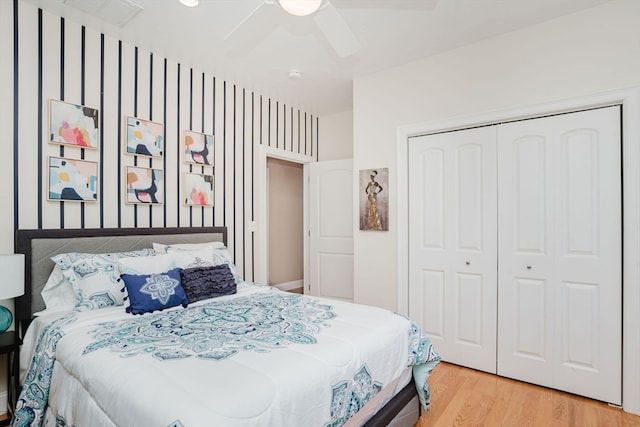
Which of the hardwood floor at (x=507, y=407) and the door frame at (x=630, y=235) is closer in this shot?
the hardwood floor at (x=507, y=407)

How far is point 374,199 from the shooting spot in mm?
3402

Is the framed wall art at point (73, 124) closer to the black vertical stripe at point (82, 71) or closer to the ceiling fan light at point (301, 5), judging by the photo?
the black vertical stripe at point (82, 71)

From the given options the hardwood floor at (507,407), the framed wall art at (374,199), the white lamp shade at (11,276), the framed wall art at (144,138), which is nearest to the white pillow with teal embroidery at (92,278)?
the white lamp shade at (11,276)

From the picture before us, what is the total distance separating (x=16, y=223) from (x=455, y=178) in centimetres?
328

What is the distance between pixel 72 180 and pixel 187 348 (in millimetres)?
1749

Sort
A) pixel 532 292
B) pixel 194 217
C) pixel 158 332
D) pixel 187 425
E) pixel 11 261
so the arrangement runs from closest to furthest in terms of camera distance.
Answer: pixel 187 425 < pixel 158 332 < pixel 11 261 < pixel 532 292 < pixel 194 217

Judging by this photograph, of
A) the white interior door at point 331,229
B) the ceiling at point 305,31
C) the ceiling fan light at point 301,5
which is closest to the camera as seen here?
the ceiling fan light at point 301,5

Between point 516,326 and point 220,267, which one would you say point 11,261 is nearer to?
point 220,267

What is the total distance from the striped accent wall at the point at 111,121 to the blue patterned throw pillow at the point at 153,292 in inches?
31.0

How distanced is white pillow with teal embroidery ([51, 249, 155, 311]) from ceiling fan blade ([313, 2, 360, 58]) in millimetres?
2218

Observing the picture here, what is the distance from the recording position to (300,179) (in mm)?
6219

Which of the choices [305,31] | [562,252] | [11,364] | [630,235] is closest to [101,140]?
[11,364]

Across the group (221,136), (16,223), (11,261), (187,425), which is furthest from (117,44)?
(187,425)

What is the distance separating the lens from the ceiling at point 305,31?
90.3 inches
